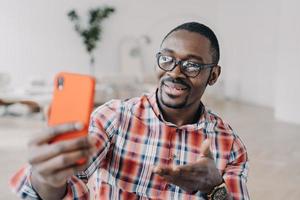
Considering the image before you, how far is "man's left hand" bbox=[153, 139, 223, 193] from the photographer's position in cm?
109

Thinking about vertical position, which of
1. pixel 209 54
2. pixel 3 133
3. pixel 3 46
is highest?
pixel 209 54

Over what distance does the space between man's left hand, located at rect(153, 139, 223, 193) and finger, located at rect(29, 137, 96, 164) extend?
28 cm

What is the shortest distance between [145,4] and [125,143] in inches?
298

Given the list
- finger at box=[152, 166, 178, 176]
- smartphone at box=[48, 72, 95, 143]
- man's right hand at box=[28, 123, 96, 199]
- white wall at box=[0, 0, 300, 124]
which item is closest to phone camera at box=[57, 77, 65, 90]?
smartphone at box=[48, 72, 95, 143]

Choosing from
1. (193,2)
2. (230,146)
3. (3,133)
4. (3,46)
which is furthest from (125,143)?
(193,2)

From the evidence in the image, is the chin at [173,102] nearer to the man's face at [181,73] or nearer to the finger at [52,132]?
the man's face at [181,73]

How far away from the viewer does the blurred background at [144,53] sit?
6500mm

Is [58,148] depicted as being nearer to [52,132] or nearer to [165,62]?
[52,132]

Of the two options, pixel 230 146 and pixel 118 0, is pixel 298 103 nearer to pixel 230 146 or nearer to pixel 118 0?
pixel 118 0

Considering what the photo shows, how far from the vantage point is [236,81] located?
8.52 meters

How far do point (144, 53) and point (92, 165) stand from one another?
25.1ft

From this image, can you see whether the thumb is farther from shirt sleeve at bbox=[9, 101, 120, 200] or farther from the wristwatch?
shirt sleeve at bbox=[9, 101, 120, 200]

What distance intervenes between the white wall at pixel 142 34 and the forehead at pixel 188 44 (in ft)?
20.9

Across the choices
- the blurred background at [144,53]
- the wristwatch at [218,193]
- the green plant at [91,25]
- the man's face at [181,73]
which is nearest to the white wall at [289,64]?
the blurred background at [144,53]
